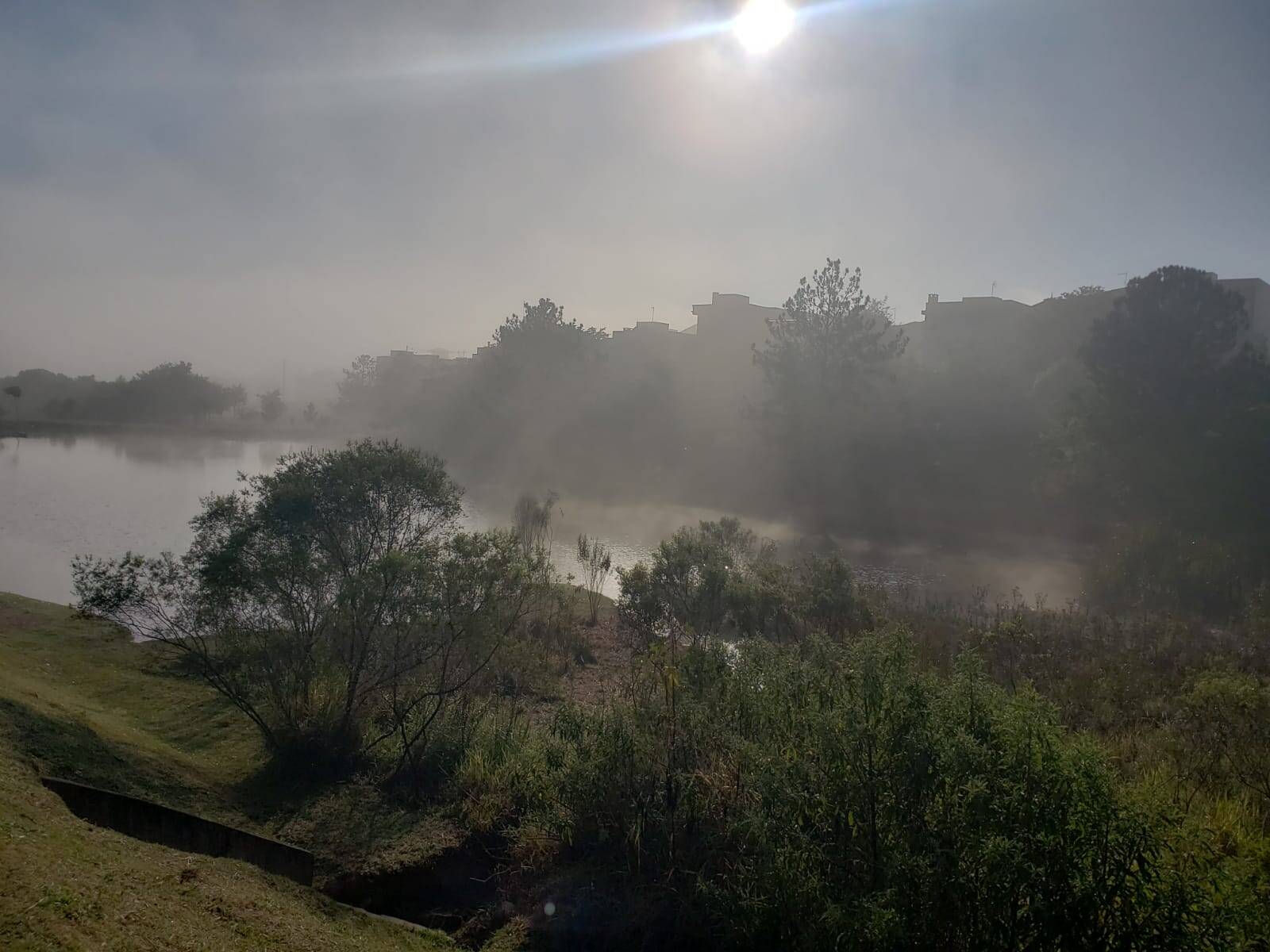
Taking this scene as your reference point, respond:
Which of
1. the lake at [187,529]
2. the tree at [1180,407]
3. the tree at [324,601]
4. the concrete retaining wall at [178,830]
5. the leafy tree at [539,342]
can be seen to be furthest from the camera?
the leafy tree at [539,342]

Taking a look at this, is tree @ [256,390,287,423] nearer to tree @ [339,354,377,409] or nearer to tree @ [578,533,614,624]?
tree @ [339,354,377,409]

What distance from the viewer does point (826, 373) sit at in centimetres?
2892

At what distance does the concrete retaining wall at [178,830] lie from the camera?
4508 mm

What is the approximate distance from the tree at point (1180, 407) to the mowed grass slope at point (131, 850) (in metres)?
22.3

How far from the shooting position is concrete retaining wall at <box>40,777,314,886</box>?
14.8 ft

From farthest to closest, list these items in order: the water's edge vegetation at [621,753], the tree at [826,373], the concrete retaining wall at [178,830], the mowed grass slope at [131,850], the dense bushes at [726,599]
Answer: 1. the tree at [826,373]
2. the dense bushes at [726,599]
3. the concrete retaining wall at [178,830]
4. the water's edge vegetation at [621,753]
5. the mowed grass slope at [131,850]

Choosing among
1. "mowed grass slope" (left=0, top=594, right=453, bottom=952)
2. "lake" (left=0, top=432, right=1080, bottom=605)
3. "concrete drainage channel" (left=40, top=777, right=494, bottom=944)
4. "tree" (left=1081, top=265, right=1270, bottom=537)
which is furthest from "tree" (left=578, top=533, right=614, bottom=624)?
"tree" (left=1081, top=265, right=1270, bottom=537)

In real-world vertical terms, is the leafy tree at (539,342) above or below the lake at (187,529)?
above

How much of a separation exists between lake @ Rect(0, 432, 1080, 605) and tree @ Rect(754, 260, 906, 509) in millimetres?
6488

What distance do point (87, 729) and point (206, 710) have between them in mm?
2171

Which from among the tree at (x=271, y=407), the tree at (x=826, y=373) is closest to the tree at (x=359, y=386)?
the tree at (x=271, y=407)

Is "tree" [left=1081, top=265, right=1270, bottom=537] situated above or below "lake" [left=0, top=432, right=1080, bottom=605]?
above

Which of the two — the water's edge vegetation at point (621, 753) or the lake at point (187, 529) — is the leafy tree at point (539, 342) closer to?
the lake at point (187, 529)

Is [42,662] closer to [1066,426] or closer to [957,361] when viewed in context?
[1066,426]
